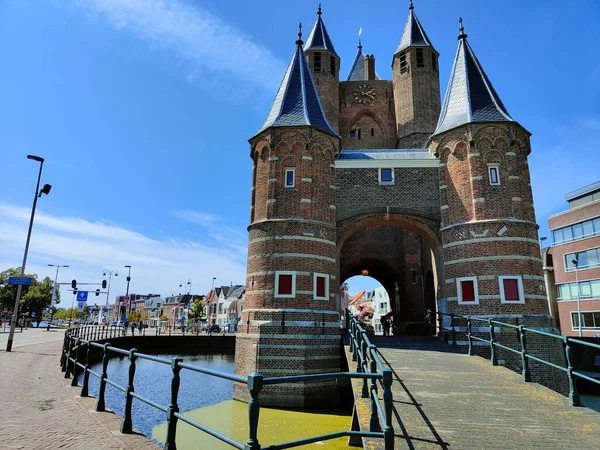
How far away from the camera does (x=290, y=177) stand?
1819cm

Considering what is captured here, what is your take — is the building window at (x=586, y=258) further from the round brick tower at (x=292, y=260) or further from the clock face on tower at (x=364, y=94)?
the round brick tower at (x=292, y=260)

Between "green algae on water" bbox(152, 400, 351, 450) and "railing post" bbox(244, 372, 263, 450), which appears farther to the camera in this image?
"green algae on water" bbox(152, 400, 351, 450)

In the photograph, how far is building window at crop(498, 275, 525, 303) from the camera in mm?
15625

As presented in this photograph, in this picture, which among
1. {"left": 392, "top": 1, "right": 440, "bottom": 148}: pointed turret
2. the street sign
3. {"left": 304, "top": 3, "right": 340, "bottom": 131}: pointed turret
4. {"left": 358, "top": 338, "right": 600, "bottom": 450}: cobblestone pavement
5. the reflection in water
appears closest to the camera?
{"left": 358, "top": 338, "right": 600, "bottom": 450}: cobblestone pavement

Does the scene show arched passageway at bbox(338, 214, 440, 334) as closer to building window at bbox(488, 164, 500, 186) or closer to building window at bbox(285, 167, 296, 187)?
building window at bbox(285, 167, 296, 187)

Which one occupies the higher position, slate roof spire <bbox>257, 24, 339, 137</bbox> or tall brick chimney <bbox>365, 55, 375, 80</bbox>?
tall brick chimney <bbox>365, 55, 375, 80</bbox>

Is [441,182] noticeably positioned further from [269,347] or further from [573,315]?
[573,315]

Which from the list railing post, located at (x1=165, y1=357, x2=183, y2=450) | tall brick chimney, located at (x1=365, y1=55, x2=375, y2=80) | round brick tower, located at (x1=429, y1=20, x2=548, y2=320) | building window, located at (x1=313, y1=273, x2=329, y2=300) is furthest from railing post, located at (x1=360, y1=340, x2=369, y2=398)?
Answer: tall brick chimney, located at (x1=365, y1=55, x2=375, y2=80)

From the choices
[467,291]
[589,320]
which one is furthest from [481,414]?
[589,320]

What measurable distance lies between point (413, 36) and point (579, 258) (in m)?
Result: 25.0

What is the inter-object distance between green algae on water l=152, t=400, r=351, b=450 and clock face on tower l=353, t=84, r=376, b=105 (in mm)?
22481

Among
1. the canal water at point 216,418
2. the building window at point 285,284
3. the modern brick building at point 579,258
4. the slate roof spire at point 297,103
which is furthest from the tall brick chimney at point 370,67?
the canal water at point 216,418

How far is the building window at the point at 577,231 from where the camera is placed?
34.9 m

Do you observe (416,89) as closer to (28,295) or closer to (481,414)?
(481,414)
